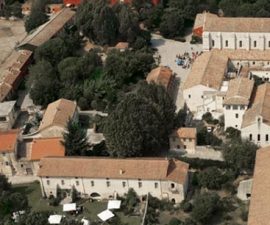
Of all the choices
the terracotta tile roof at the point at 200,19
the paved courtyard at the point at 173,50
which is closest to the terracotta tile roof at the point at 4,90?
the paved courtyard at the point at 173,50

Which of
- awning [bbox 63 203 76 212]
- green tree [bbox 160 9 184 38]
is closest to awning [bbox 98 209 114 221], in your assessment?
awning [bbox 63 203 76 212]

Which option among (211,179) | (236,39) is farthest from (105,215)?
(236,39)

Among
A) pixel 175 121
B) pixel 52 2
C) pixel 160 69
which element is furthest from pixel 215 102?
pixel 52 2

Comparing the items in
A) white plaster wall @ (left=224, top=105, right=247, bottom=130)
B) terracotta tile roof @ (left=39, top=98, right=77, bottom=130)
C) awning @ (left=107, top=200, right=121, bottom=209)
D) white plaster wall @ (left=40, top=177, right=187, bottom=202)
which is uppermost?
white plaster wall @ (left=224, top=105, right=247, bottom=130)

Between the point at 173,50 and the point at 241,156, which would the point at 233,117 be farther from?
the point at 173,50

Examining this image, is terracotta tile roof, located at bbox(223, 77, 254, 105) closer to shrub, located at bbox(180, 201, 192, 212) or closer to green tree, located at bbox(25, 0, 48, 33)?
shrub, located at bbox(180, 201, 192, 212)
